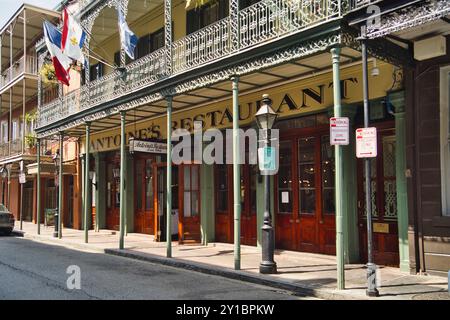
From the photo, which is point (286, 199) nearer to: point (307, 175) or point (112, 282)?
point (307, 175)

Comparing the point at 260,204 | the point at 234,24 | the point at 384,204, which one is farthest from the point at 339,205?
the point at 234,24

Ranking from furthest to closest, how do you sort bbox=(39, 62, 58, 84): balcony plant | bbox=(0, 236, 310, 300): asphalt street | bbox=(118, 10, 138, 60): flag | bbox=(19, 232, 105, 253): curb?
bbox=(39, 62, 58, 84): balcony plant, bbox=(19, 232, 105, 253): curb, bbox=(118, 10, 138, 60): flag, bbox=(0, 236, 310, 300): asphalt street

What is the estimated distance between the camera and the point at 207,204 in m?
14.3

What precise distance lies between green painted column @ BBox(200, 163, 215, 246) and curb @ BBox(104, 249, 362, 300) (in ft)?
7.59

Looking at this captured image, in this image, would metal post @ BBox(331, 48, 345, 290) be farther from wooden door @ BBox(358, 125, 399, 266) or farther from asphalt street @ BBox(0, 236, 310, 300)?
wooden door @ BBox(358, 125, 399, 266)

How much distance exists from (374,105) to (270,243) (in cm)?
366

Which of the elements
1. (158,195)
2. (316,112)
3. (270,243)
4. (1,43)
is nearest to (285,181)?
(316,112)

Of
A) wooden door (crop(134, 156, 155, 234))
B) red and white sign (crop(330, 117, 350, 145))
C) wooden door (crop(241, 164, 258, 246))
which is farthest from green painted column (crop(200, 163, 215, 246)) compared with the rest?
red and white sign (crop(330, 117, 350, 145))

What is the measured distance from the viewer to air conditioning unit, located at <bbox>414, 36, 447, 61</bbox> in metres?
8.49

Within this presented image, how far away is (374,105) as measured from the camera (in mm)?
10078

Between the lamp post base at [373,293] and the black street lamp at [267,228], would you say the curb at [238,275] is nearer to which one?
the lamp post base at [373,293]

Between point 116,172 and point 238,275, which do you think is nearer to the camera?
point 238,275

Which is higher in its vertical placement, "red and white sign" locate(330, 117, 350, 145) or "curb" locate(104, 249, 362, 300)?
"red and white sign" locate(330, 117, 350, 145)

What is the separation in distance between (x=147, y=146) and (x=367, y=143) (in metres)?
7.86
